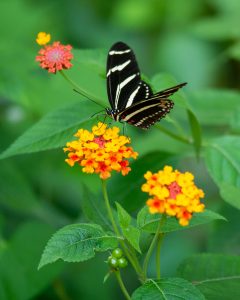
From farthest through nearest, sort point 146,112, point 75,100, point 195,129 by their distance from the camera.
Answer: point 75,100
point 195,129
point 146,112

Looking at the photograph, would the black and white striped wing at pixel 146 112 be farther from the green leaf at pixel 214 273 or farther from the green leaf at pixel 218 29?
the green leaf at pixel 218 29

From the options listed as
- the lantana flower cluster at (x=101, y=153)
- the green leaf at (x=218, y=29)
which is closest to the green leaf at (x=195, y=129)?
the lantana flower cluster at (x=101, y=153)

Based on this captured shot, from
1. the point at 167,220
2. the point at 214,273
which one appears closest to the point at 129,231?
the point at 167,220

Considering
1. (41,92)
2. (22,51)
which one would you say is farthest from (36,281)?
(22,51)

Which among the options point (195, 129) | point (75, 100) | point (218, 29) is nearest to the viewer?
point (195, 129)

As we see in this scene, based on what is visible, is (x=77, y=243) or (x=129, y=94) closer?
(x=77, y=243)

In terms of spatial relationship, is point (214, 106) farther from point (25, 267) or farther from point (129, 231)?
point (129, 231)
